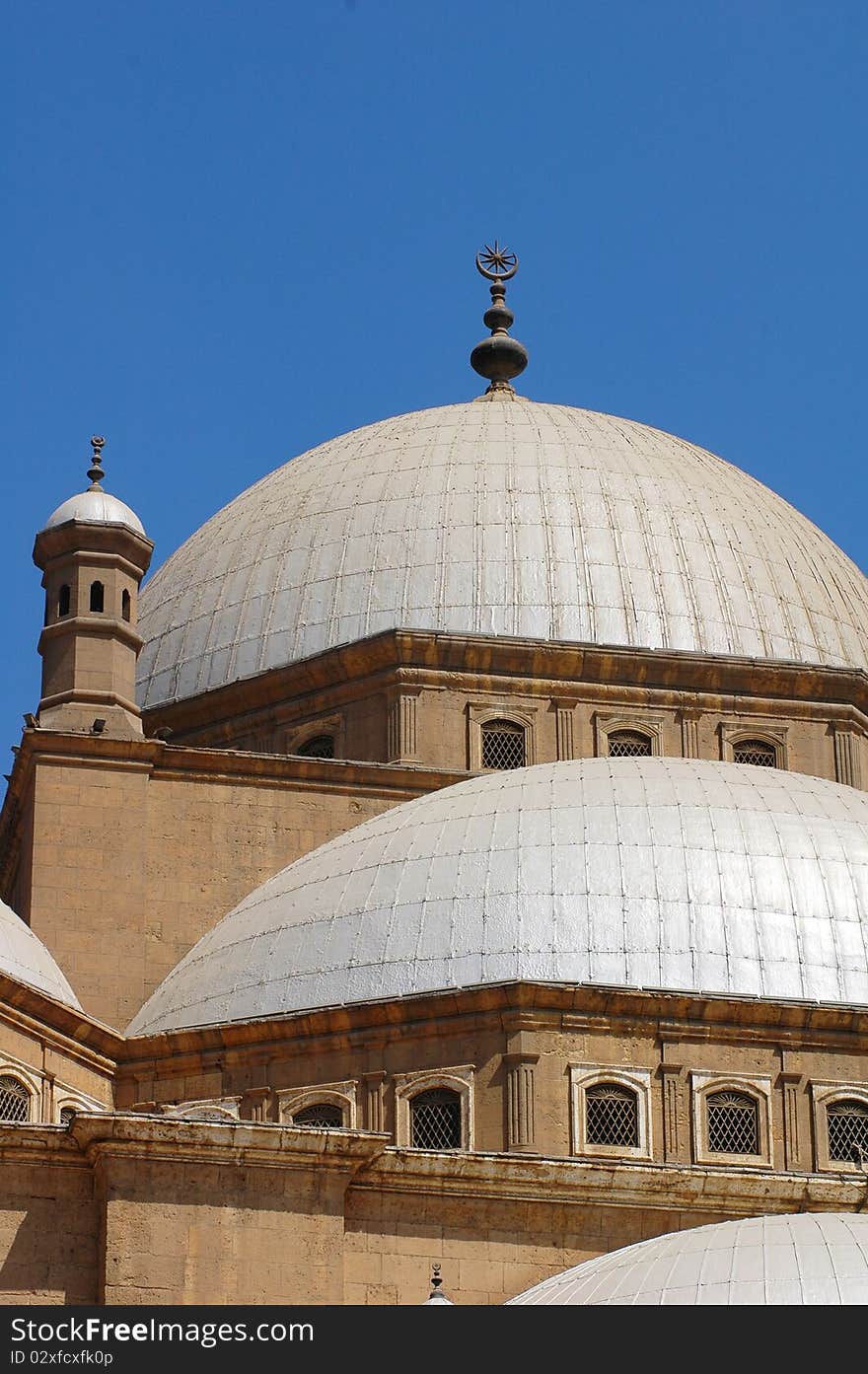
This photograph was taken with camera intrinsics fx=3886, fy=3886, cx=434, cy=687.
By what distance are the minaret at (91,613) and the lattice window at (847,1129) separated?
34.1 ft

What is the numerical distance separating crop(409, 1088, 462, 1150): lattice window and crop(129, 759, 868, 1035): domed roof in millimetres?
1160

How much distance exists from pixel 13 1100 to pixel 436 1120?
423 centimetres

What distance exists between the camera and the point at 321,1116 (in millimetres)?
37219

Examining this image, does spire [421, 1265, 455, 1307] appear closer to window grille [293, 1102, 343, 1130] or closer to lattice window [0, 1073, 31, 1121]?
window grille [293, 1102, 343, 1130]

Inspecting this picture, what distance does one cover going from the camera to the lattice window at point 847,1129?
36.8 metres

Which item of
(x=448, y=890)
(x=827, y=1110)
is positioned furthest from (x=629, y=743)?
(x=827, y=1110)

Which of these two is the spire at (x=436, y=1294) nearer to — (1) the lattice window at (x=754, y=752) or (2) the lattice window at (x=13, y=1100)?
(2) the lattice window at (x=13, y=1100)

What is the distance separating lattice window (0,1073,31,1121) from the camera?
37.6 metres

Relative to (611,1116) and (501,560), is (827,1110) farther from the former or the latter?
(501,560)

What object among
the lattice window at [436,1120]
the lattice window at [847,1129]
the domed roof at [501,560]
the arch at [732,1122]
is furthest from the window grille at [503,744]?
the lattice window at [847,1129]

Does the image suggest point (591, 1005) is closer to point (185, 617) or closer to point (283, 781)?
point (283, 781)

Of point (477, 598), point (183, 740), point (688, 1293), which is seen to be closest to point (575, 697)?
point (477, 598)

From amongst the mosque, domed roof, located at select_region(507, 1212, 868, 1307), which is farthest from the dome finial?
Answer: domed roof, located at select_region(507, 1212, 868, 1307)
